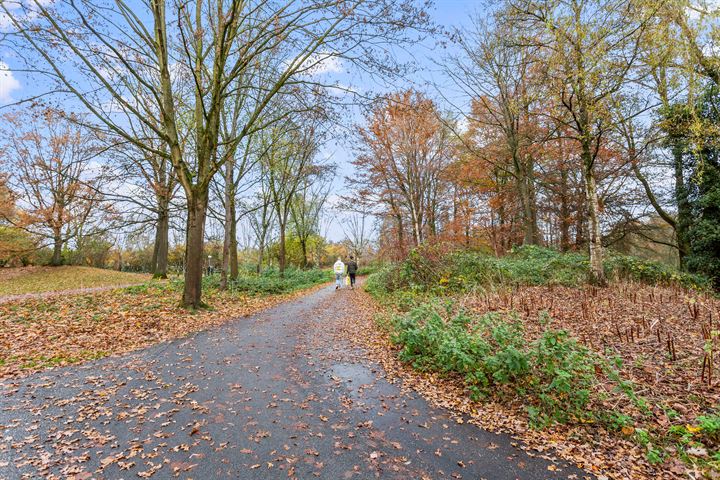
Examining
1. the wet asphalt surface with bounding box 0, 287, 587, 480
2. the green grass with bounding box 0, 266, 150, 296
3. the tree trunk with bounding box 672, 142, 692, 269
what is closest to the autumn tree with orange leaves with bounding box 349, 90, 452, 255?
the tree trunk with bounding box 672, 142, 692, 269

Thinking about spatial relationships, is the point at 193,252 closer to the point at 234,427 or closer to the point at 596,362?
the point at 234,427

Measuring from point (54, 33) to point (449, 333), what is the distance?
10728 mm

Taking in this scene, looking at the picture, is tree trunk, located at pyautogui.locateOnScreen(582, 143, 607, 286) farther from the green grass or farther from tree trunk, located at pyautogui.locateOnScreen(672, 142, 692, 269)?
the green grass

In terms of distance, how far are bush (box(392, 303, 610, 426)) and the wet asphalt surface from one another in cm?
76

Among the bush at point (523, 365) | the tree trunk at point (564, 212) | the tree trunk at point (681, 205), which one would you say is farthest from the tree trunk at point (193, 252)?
the tree trunk at point (564, 212)

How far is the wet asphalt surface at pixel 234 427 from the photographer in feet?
9.39

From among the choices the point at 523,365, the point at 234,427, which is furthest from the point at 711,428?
the point at 234,427

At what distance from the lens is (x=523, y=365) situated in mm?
4027

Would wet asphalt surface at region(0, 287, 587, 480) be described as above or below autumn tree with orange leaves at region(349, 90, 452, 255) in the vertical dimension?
below

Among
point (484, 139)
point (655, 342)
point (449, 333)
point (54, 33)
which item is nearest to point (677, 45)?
point (655, 342)

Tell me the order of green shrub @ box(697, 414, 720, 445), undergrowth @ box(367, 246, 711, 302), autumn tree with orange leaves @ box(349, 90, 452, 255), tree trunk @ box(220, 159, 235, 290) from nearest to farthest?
1. green shrub @ box(697, 414, 720, 445)
2. undergrowth @ box(367, 246, 711, 302)
3. tree trunk @ box(220, 159, 235, 290)
4. autumn tree with orange leaves @ box(349, 90, 452, 255)

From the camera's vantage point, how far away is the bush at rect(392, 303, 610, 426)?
12.0ft

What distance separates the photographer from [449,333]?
5.36 meters

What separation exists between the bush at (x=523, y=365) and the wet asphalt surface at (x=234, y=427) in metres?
0.76
